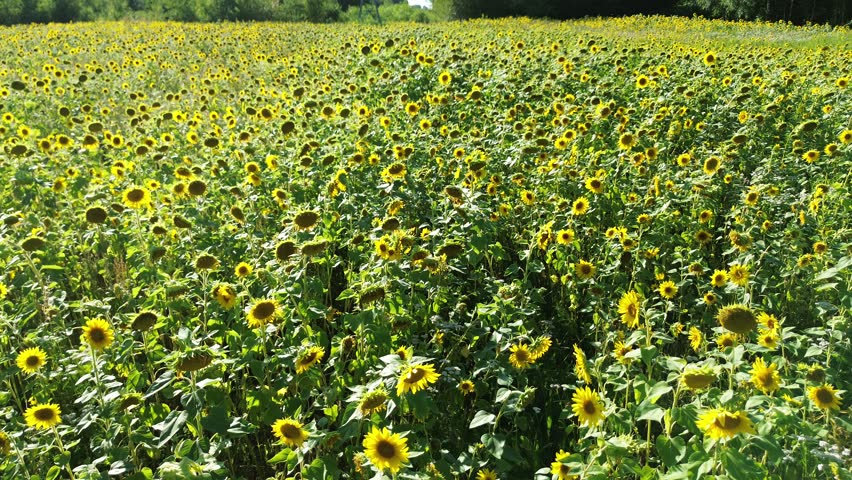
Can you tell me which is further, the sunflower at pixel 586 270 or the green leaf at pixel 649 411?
the sunflower at pixel 586 270

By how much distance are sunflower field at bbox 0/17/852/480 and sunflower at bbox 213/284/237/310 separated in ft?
0.04

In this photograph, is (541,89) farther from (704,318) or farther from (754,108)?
(704,318)

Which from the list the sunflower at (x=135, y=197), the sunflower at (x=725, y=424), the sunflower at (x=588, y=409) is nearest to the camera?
the sunflower at (x=725, y=424)

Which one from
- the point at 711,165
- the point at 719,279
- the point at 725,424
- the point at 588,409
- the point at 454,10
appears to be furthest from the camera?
the point at 454,10

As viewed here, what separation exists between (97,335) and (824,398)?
2.43 metres

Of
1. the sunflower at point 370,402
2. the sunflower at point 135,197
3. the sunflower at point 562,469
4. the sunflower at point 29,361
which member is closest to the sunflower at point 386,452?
the sunflower at point 370,402

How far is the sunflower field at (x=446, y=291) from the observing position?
1.76 m

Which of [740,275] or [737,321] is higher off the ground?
[737,321]

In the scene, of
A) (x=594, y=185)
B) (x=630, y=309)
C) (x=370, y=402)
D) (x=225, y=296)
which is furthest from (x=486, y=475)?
(x=594, y=185)

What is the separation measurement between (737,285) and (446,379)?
143 cm

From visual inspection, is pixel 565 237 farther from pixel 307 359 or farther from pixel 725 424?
pixel 725 424

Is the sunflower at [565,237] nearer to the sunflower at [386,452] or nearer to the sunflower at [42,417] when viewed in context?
the sunflower at [386,452]

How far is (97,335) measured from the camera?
2057mm

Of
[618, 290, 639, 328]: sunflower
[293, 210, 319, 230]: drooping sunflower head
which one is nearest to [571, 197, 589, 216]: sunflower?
[618, 290, 639, 328]: sunflower
